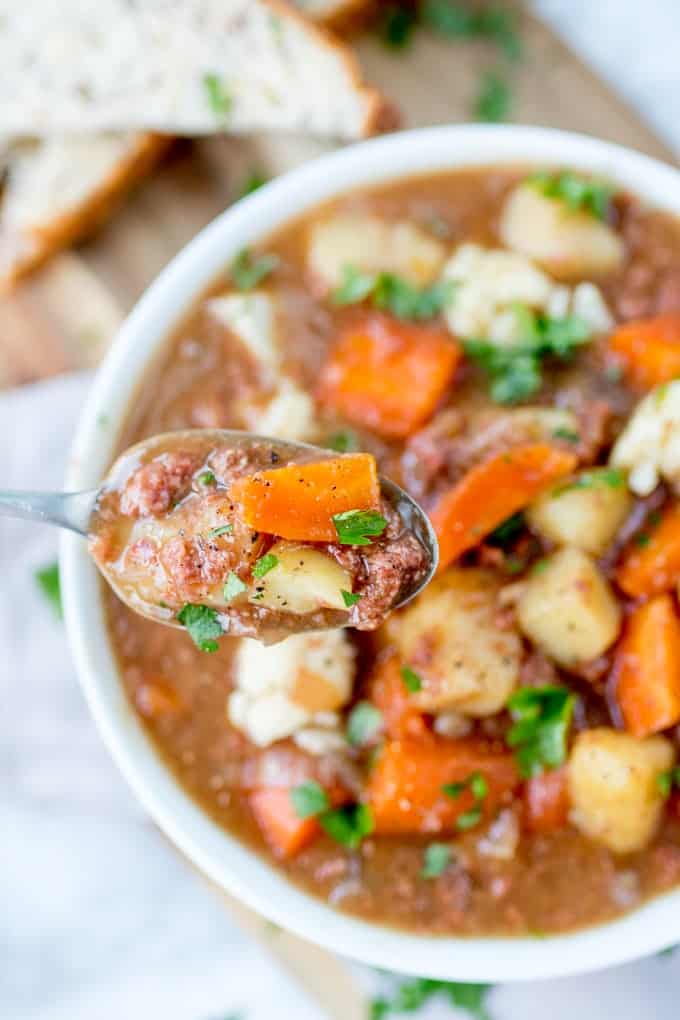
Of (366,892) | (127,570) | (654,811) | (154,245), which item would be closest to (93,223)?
(154,245)

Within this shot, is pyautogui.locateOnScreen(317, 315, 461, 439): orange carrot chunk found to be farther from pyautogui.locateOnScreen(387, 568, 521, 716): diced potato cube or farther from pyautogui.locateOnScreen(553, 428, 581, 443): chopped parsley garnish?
pyautogui.locateOnScreen(387, 568, 521, 716): diced potato cube

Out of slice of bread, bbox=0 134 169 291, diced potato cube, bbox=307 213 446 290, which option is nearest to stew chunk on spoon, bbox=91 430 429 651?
diced potato cube, bbox=307 213 446 290

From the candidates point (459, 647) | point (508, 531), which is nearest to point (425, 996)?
point (459, 647)

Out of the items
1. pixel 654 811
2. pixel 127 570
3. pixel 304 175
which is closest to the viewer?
pixel 127 570

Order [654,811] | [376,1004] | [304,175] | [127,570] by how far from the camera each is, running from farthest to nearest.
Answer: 1. [376,1004]
2. [304,175]
3. [654,811]
4. [127,570]

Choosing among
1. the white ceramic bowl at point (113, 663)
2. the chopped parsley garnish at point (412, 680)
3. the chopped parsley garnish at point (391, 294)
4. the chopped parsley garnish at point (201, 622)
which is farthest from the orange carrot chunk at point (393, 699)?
the chopped parsley garnish at point (391, 294)

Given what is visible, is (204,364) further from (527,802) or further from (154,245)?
(527,802)

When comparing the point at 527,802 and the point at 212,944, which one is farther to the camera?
the point at 212,944
